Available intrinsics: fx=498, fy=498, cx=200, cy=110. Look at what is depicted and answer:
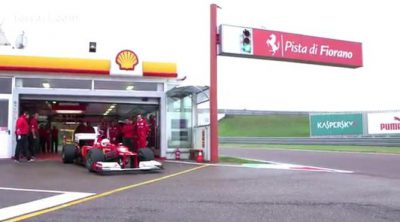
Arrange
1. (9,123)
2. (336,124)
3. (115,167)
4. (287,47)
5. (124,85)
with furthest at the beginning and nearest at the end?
1. (336,124)
2. (287,47)
3. (124,85)
4. (9,123)
5. (115,167)

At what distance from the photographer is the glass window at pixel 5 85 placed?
1811cm

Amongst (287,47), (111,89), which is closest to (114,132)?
(111,89)

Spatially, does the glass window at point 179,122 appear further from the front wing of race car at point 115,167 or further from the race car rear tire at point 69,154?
the front wing of race car at point 115,167

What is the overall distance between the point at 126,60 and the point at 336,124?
20808mm

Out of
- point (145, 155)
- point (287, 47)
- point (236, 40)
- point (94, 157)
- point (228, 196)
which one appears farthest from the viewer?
point (287, 47)

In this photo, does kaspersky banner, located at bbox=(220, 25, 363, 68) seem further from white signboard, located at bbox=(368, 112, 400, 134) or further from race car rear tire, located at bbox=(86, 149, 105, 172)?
white signboard, located at bbox=(368, 112, 400, 134)

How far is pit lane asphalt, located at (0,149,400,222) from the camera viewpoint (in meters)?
6.70

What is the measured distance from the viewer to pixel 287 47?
19672 millimetres

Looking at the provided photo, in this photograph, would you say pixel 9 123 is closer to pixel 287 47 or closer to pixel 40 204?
pixel 287 47

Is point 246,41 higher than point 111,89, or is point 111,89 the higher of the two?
point 246,41

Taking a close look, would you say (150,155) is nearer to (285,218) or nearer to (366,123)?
(285,218)

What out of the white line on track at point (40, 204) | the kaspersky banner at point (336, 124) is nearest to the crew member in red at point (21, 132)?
the white line on track at point (40, 204)

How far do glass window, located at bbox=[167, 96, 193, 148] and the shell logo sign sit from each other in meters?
1.92

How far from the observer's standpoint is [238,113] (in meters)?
64.9
